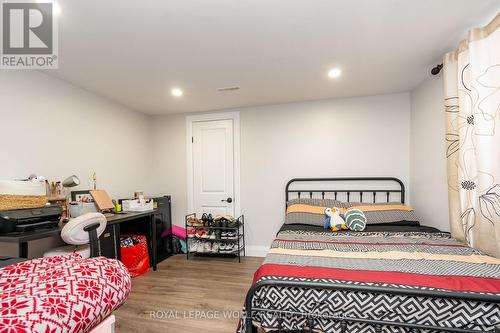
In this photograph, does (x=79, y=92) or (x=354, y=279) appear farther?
(x=79, y=92)

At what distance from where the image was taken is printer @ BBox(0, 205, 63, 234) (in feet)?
5.56

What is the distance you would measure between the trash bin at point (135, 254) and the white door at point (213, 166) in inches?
41.8

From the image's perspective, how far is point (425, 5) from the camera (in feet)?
5.12

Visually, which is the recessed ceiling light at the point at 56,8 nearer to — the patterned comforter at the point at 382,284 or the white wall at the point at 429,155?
the patterned comforter at the point at 382,284

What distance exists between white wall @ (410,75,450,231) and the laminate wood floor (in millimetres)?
2133

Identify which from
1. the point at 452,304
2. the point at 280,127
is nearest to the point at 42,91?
the point at 280,127

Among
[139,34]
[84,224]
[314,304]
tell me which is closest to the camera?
[314,304]

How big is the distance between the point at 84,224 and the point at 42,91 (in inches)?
60.3

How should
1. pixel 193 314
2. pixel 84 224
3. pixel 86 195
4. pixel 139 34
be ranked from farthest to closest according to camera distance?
pixel 86 195
pixel 193 314
pixel 84 224
pixel 139 34

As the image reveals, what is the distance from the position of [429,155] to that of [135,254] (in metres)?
3.57

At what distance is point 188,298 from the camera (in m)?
2.41

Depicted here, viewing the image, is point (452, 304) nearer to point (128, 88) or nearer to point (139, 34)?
point (139, 34)

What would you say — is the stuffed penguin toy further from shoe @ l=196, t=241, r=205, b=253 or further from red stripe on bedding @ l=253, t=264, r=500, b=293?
shoe @ l=196, t=241, r=205, b=253

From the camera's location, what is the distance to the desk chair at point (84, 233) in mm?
1865
